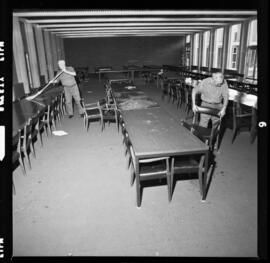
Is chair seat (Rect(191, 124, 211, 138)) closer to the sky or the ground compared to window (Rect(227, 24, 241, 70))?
closer to the ground

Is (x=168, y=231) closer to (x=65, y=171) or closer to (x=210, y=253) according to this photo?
(x=210, y=253)

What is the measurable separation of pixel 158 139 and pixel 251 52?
32.4 ft

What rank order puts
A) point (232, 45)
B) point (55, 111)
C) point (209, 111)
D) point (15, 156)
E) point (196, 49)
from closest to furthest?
point (15, 156)
point (209, 111)
point (55, 111)
point (232, 45)
point (196, 49)

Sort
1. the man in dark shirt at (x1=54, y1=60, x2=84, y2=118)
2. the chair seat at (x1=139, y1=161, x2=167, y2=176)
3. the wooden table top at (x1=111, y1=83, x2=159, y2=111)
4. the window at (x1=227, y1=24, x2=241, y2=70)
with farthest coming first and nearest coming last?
the window at (x1=227, y1=24, x2=241, y2=70) < the man in dark shirt at (x1=54, y1=60, x2=84, y2=118) < the wooden table top at (x1=111, y1=83, x2=159, y2=111) < the chair seat at (x1=139, y1=161, x2=167, y2=176)

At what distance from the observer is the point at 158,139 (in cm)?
274

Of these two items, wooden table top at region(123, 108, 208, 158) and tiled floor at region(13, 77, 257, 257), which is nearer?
tiled floor at region(13, 77, 257, 257)

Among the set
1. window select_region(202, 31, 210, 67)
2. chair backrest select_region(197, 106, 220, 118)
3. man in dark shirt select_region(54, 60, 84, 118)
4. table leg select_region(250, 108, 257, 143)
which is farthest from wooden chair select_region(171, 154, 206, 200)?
window select_region(202, 31, 210, 67)

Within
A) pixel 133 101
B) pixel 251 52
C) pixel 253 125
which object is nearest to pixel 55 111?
pixel 133 101

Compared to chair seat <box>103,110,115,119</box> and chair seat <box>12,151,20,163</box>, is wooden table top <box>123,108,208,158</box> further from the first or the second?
chair seat <box>12,151,20,163</box>

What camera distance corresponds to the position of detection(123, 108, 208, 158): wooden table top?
2447 mm

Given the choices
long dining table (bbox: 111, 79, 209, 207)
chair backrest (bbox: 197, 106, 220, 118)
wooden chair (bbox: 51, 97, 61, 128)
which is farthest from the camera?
wooden chair (bbox: 51, 97, 61, 128)

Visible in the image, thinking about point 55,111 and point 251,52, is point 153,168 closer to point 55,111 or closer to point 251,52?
point 55,111

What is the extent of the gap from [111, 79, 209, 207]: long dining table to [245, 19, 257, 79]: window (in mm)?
8117
